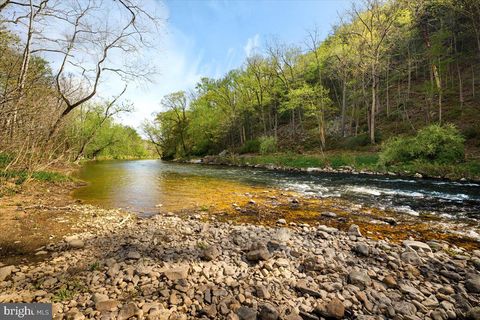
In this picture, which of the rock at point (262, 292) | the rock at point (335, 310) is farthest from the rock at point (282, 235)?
the rock at point (335, 310)

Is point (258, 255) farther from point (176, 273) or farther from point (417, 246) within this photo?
point (417, 246)

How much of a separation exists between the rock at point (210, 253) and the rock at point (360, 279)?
219 centimetres

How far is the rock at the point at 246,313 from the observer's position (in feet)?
9.24

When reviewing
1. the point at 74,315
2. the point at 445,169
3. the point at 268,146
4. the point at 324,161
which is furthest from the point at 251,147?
the point at 74,315

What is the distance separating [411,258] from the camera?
4297 millimetres

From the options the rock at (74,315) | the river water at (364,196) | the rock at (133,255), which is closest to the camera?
the rock at (74,315)

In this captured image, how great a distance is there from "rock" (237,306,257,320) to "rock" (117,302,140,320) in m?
1.21

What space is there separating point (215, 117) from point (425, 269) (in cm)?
3757

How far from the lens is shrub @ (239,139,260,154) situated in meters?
32.3

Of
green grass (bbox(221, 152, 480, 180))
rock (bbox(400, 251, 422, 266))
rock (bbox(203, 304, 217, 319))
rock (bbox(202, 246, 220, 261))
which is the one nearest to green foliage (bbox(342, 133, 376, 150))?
green grass (bbox(221, 152, 480, 180))

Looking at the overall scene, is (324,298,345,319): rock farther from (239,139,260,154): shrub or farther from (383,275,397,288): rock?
(239,139,260,154): shrub

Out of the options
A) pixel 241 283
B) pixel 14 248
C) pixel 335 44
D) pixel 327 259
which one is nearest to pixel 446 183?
pixel 327 259

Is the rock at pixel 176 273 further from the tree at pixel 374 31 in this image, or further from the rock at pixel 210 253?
the tree at pixel 374 31

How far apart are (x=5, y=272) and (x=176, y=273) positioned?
2.50 metres
